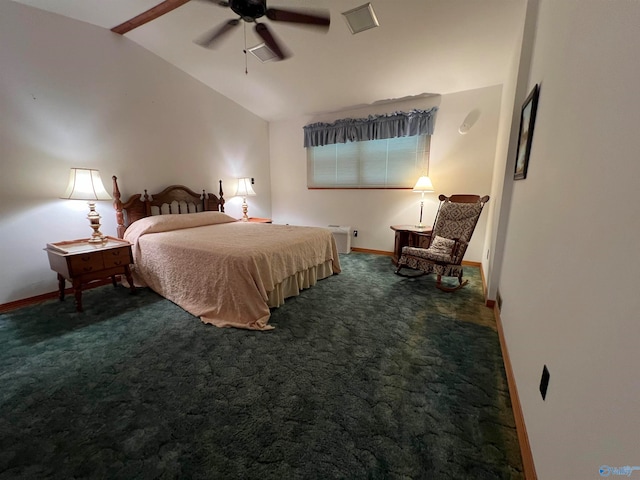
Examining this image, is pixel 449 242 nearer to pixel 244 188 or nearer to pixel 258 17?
pixel 258 17

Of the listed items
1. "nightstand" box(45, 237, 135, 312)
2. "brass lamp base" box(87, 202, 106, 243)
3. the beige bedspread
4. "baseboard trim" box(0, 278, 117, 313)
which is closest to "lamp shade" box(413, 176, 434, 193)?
the beige bedspread

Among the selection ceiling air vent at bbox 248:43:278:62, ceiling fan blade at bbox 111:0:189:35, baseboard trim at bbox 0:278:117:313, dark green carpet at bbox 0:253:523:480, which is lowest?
dark green carpet at bbox 0:253:523:480

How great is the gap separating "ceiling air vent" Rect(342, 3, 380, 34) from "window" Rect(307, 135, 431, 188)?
1.97 metres

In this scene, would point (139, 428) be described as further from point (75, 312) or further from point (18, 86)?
point (18, 86)

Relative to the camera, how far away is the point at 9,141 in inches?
96.6

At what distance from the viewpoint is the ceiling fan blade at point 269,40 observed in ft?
7.04

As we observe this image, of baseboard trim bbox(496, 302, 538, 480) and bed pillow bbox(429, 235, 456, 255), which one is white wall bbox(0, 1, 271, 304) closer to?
bed pillow bbox(429, 235, 456, 255)

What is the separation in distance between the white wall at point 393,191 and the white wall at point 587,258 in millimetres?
2428

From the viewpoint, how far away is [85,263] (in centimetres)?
245

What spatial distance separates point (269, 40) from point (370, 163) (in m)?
2.68

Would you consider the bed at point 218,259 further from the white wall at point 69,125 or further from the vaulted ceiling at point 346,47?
the vaulted ceiling at point 346,47

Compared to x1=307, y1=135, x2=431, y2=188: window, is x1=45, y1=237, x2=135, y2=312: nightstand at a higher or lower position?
lower

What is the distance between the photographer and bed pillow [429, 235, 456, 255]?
10.00 feet

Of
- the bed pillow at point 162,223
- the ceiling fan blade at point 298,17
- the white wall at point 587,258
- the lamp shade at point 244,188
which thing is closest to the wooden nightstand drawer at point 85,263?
the bed pillow at point 162,223
